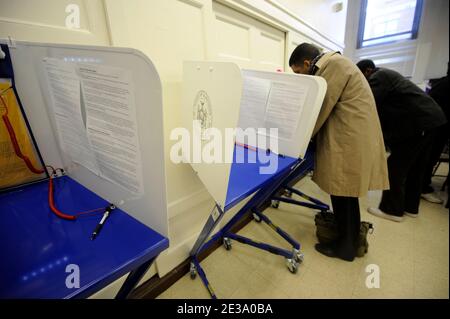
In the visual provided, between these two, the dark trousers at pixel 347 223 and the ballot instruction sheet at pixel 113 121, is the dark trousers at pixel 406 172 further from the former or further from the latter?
the ballot instruction sheet at pixel 113 121

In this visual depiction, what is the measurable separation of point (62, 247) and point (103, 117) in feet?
1.15

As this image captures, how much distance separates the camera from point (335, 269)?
60.2 inches

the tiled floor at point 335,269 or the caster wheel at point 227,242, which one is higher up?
the caster wheel at point 227,242

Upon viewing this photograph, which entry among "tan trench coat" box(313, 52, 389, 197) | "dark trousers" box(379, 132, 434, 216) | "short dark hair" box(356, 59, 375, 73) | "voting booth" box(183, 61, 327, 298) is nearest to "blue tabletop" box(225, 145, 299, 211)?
"voting booth" box(183, 61, 327, 298)

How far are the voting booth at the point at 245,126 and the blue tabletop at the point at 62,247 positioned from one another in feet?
1.22

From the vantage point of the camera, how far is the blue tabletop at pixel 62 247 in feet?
1.34

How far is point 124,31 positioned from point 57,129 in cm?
54

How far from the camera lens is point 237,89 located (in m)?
0.65

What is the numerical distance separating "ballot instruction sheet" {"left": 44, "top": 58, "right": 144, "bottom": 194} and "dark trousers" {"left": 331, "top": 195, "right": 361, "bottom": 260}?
1421 mm

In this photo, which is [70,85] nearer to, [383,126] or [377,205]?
[383,126]

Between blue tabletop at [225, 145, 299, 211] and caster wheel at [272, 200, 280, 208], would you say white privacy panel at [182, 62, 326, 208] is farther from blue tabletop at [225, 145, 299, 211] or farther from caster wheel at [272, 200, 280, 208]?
caster wheel at [272, 200, 280, 208]

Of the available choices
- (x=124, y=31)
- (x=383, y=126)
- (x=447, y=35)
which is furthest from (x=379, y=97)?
(x=447, y=35)

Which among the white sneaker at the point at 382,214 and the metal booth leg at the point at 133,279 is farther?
the white sneaker at the point at 382,214

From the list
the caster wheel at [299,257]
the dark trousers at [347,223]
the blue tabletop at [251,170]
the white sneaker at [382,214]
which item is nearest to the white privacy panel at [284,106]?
the blue tabletop at [251,170]
